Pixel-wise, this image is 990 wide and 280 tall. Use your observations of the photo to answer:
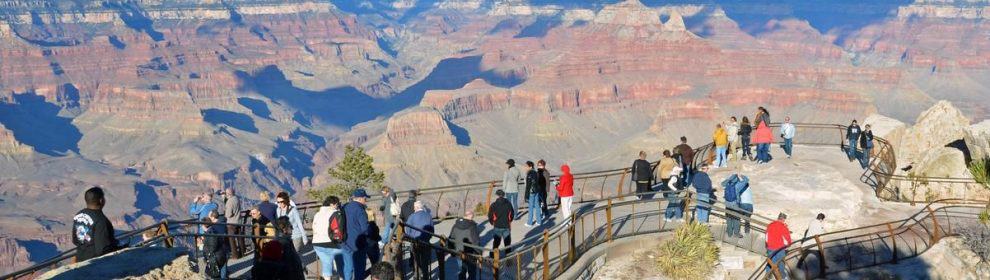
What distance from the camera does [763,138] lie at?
2817 centimetres

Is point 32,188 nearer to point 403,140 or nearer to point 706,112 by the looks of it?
point 403,140

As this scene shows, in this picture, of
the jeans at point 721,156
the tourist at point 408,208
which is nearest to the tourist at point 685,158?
the jeans at point 721,156

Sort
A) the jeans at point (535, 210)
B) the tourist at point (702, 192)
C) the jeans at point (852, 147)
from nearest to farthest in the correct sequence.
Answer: the tourist at point (702, 192) → the jeans at point (535, 210) → the jeans at point (852, 147)

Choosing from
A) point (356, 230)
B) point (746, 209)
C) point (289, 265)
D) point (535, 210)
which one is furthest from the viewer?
point (535, 210)

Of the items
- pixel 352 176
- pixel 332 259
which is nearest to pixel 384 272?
pixel 332 259

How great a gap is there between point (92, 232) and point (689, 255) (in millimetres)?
10497

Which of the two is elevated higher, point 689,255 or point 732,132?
point 732,132

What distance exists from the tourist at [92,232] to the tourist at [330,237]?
3568 mm

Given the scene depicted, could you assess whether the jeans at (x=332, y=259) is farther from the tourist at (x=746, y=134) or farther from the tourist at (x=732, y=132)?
the tourist at (x=746, y=134)

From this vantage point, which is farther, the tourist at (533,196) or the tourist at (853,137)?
the tourist at (853,137)

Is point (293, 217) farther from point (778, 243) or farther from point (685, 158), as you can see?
point (685, 158)

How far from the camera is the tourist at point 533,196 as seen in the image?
20938mm

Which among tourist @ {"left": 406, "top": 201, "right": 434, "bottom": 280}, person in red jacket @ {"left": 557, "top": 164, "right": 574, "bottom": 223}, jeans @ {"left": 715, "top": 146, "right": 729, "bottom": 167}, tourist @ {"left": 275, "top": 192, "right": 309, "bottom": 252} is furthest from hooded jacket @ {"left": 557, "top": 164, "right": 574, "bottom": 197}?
jeans @ {"left": 715, "top": 146, "right": 729, "bottom": 167}

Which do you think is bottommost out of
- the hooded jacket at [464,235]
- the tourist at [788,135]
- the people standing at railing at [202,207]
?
the hooded jacket at [464,235]
